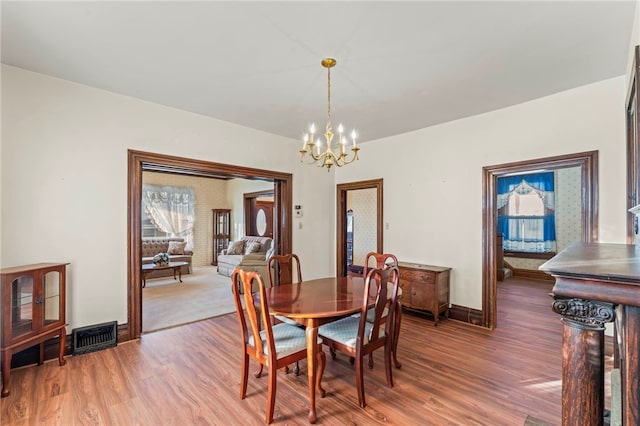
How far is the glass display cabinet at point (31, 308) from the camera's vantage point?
7.32 ft

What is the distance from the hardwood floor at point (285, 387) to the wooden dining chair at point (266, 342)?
219mm

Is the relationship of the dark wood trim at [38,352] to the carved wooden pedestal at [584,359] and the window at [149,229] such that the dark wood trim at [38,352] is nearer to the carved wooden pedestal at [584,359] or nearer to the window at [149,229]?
the carved wooden pedestal at [584,359]

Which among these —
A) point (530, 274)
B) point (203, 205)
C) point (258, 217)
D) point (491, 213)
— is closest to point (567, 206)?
point (530, 274)

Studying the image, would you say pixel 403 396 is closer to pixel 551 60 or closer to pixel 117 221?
pixel 551 60

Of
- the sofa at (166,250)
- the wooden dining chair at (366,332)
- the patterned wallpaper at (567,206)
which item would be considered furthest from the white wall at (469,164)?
the sofa at (166,250)

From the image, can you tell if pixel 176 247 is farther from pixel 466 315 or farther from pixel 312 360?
pixel 466 315

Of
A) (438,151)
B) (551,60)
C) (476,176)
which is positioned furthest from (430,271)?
(551,60)

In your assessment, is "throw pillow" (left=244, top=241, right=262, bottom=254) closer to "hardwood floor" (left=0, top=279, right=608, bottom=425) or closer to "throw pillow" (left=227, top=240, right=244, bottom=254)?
"throw pillow" (left=227, top=240, right=244, bottom=254)

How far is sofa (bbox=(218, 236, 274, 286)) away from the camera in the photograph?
5816 millimetres

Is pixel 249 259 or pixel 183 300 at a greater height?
pixel 249 259

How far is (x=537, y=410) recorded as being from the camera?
79.4 inches

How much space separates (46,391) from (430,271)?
392cm

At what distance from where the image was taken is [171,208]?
8.12 metres

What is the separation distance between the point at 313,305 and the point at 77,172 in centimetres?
279
